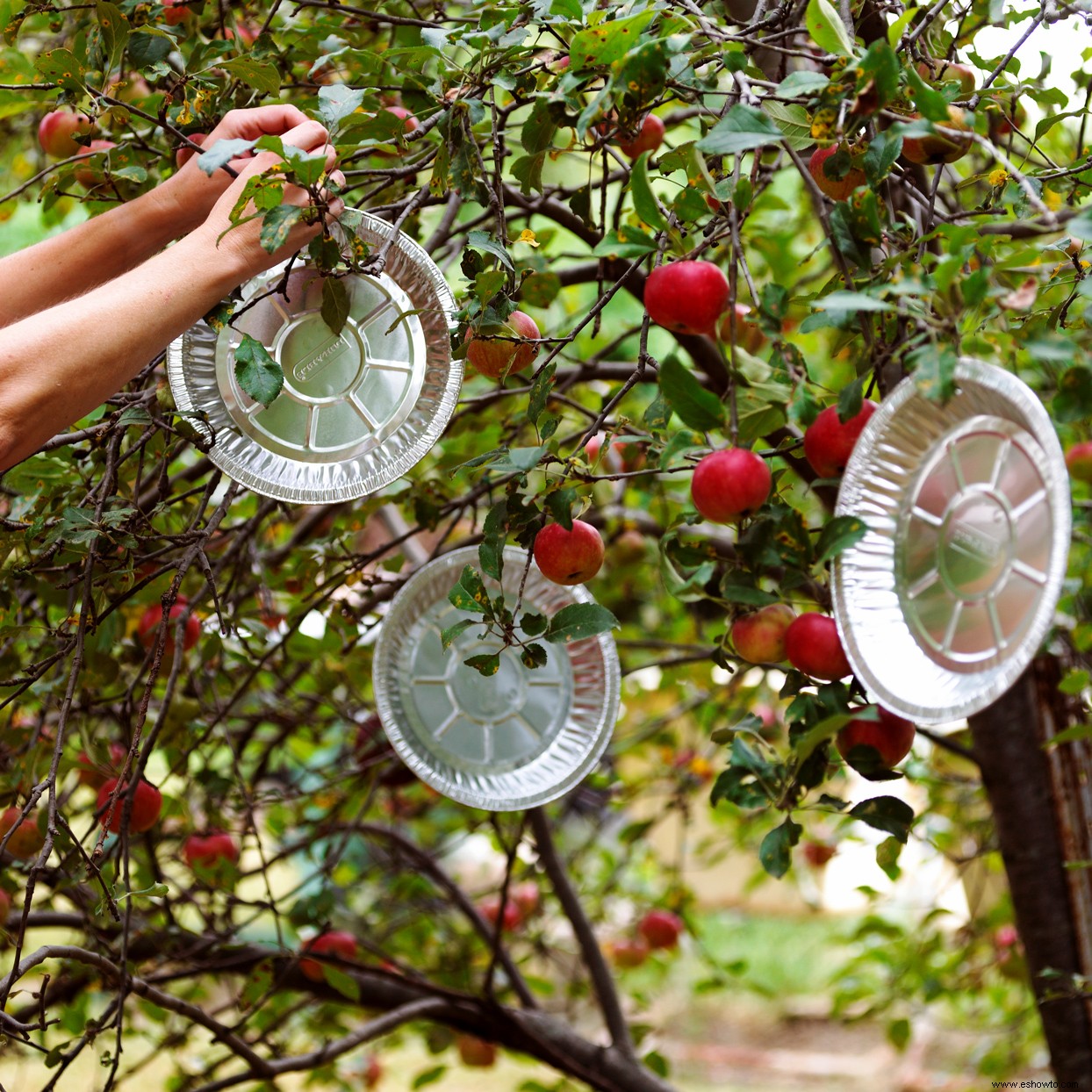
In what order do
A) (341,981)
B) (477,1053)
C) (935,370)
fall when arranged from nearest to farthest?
1. (935,370)
2. (341,981)
3. (477,1053)

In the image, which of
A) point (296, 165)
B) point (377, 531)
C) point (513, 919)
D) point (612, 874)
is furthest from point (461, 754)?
point (513, 919)

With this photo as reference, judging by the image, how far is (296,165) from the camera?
35.6 inches

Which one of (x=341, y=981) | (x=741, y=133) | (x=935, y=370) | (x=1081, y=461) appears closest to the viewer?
(x=935, y=370)

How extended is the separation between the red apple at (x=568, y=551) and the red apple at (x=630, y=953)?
184cm

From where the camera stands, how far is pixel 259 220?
1004 millimetres

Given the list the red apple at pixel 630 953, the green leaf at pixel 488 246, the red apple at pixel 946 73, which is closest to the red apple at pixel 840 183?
the red apple at pixel 946 73

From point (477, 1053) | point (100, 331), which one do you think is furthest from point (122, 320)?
point (477, 1053)

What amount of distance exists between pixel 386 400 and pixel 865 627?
1.59 feet

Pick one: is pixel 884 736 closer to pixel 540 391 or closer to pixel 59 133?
pixel 540 391

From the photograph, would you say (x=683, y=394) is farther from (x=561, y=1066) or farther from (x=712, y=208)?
(x=561, y=1066)

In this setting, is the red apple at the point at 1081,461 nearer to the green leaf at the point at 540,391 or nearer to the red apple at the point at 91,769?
the green leaf at the point at 540,391

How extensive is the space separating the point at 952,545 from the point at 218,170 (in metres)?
0.79

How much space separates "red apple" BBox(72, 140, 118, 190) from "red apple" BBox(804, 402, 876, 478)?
0.82 metres

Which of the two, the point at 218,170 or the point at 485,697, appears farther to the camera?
the point at 485,697
